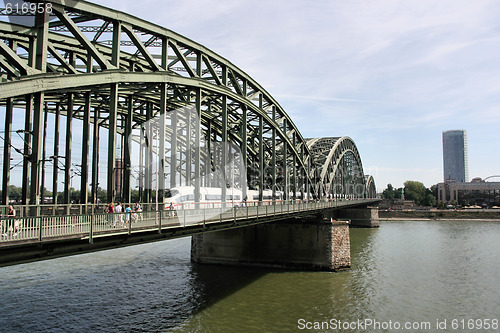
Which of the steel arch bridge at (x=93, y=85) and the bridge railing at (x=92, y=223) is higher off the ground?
the steel arch bridge at (x=93, y=85)

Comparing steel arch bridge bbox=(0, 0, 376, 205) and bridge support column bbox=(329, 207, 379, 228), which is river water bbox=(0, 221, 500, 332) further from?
bridge support column bbox=(329, 207, 379, 228)

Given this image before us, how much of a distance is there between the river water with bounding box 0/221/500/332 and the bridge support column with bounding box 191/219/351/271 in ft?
4.26

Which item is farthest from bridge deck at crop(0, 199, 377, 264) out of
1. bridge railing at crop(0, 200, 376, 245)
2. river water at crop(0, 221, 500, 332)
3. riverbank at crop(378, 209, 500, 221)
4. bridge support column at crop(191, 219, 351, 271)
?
riverbank at crop(378, 209, 500, 221)

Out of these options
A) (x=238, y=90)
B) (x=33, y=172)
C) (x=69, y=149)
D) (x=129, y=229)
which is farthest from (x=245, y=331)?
(x=238, y=90)

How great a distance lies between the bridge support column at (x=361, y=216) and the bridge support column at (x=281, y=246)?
4874 centimetres

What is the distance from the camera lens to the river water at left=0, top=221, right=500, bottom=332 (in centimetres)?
1966

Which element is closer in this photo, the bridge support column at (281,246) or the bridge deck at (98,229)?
the bridge deck at (98,229)

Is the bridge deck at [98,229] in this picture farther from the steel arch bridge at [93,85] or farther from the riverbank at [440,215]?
the riverbank at [440,215]

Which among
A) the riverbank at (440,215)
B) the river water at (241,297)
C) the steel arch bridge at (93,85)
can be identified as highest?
the steel arch bridge at (93,85)

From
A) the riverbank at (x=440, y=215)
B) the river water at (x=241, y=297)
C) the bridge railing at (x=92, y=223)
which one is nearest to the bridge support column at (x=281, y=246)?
the river water at (x=241, y=297)

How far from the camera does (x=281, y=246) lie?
34062 millimetres

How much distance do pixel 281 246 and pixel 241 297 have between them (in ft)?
32.9

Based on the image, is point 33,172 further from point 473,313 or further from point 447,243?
point 447,243

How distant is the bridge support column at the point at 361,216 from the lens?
8306 centimetres
